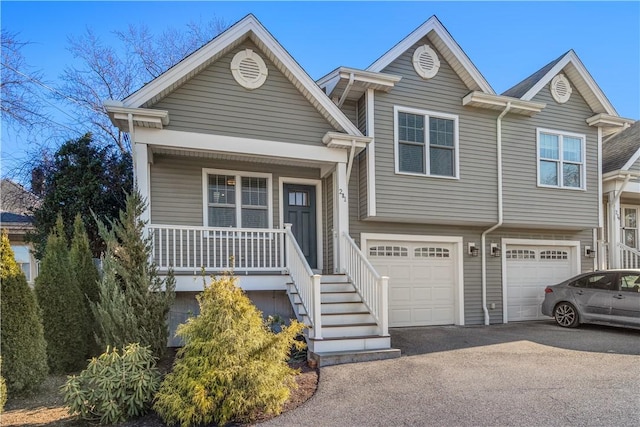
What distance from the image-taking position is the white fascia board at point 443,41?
9469mm

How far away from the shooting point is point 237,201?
9.08m

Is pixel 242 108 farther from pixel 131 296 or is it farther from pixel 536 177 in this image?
pixel 536 177

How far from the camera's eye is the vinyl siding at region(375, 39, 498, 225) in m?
9.40

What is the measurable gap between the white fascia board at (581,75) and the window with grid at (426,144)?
107 inches

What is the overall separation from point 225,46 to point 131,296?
483cm

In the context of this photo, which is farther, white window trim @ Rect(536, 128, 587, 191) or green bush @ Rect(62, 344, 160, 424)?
white window trim @ Rect(536, 128, 587, 191)

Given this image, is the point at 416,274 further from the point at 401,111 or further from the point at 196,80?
the point at 196,80

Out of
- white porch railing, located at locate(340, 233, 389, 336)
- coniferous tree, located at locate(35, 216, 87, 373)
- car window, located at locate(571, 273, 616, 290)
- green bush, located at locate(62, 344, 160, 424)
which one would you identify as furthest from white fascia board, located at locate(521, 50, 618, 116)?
coniferous tree, located at locate(35, 216, 87, 373)

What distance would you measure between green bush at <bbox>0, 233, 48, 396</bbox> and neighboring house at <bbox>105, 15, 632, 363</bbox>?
2.25 m

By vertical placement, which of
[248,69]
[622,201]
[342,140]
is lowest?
[622,201]

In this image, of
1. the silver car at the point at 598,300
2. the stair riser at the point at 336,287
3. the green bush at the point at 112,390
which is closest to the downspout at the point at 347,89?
the stair riser at the point at 336,287

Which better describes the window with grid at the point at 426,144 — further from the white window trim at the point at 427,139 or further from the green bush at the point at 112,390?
the green bush at the point at 112,390

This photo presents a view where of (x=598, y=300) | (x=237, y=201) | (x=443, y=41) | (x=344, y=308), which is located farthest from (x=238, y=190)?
(x=598, y=300)

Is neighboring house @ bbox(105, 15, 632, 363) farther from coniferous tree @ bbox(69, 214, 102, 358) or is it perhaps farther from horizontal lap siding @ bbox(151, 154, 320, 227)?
coniferous tree @ bbox(69, 214, 102, 358)
